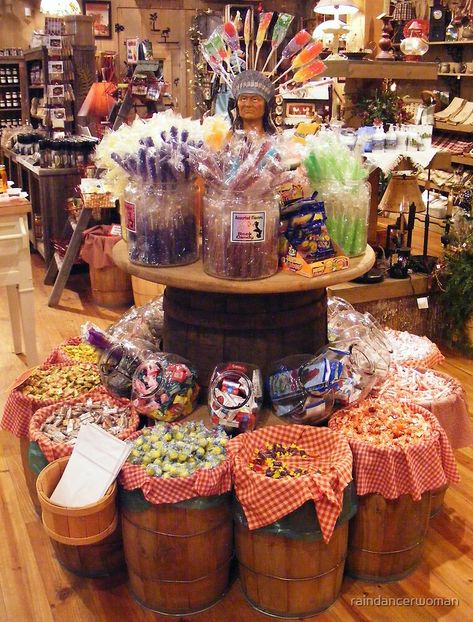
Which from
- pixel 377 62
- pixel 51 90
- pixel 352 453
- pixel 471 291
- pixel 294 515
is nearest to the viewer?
pixel 294 515

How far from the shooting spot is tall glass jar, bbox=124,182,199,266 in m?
2.20

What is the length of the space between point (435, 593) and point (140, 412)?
3.79 ft

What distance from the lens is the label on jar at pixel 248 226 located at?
2053 millimetres

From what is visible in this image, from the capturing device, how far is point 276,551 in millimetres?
2023

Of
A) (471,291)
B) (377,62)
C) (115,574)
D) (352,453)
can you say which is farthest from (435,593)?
(377,62)

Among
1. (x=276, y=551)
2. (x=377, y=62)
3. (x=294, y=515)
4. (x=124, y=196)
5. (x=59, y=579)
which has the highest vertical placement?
(x=377, y=62)

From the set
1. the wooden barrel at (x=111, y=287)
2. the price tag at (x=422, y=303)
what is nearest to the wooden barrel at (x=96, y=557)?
the price tag at (x=422, y=303)

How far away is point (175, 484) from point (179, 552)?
232 millimetres

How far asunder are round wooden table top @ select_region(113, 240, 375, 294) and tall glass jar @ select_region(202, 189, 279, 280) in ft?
0.13

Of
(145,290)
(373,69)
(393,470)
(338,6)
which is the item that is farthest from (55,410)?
(338,6)

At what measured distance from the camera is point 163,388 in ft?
7.66

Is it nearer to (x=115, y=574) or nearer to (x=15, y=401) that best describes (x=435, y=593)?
(x=115, y=574)

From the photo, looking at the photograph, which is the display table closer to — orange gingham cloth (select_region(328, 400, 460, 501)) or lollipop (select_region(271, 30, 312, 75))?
orange gingham cloth (select_region(328, 400, 460, 501))

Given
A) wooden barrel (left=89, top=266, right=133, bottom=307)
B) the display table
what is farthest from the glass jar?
wooden barrel (left=89, top=266, right=133, bottom=307)
